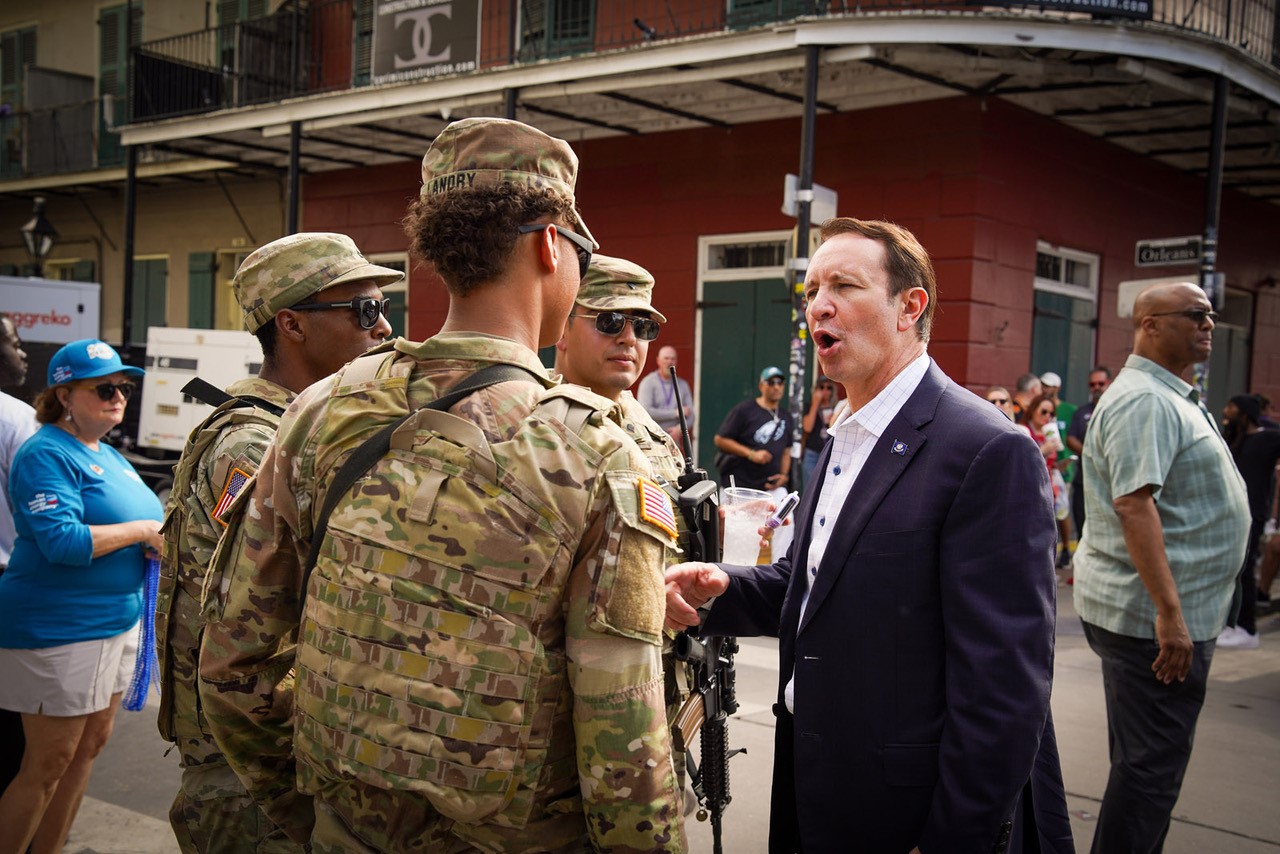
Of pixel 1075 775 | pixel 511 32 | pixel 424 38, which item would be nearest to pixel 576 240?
pixel 1075 775

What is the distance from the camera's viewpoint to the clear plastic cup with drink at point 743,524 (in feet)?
10.0

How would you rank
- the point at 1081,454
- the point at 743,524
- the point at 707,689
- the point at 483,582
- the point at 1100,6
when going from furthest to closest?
1. the point at 1100,6
2. the point at 1081,454
3. the point at 743,524
4. the point at 707,689
5. the point at 483,582

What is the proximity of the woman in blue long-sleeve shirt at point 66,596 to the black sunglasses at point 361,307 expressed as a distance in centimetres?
107

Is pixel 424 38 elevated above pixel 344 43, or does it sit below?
below

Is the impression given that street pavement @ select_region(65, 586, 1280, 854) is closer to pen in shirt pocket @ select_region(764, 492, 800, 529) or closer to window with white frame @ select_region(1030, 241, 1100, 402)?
pen in shirt pocket @ select_region(764, 492, 800, 529)

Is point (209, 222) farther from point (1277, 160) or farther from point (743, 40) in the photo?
point (1277, 160)

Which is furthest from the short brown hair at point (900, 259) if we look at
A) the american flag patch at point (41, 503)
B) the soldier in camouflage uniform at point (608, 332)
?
the american flag patch at point (41, 503)

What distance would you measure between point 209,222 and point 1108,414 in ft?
51.4

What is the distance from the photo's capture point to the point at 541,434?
158 centimetres

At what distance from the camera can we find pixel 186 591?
2.43 metres

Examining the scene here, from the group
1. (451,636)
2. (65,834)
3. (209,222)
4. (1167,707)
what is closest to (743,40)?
(1167,707)

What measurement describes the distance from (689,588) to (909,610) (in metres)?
0.56

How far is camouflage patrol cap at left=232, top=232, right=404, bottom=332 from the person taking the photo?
8.98 feet

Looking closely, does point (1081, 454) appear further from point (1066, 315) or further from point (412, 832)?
point (412, 832)
